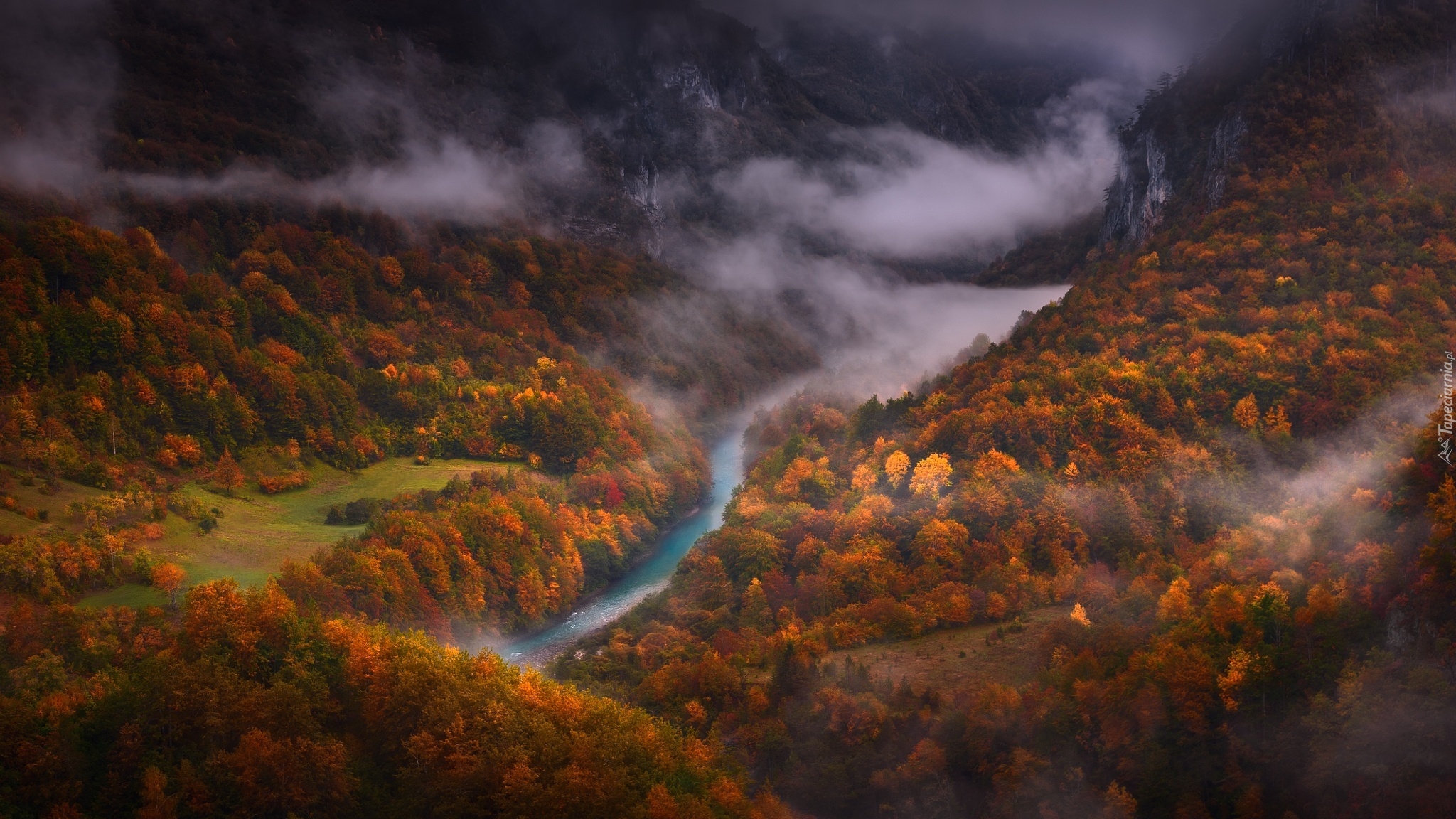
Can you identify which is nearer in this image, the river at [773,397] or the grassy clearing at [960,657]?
the grassy clearing at [960,657]

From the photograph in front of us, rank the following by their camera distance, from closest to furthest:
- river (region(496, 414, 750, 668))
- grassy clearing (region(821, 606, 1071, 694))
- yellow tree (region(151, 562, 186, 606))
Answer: yellow tree (region(151, 562, 186, 606)) < grassy clearing (region(821, 606, 1071, 694)) < river (region(496, 414, 750, 668))

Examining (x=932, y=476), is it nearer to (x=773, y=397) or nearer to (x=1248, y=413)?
(x=1248, y=413)

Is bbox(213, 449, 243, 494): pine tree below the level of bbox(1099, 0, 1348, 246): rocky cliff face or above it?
below

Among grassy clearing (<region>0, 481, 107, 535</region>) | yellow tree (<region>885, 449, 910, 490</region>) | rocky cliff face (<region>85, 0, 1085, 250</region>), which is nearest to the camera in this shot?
grassy clearing (<region>0, 481, 107, 535</region>)

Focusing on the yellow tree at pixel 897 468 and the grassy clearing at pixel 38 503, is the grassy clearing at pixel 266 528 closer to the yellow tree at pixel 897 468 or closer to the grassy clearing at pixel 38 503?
the grassy clearing at pixel 38 503

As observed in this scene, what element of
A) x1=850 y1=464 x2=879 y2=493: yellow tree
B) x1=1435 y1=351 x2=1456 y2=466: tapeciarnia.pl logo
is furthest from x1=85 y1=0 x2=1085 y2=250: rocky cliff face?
x1=1435 y1=351 x2=1456 y2=466: tapeciarnia.pl logo

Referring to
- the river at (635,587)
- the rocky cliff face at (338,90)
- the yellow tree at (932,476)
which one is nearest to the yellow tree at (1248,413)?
the yellow tree at (932,476)

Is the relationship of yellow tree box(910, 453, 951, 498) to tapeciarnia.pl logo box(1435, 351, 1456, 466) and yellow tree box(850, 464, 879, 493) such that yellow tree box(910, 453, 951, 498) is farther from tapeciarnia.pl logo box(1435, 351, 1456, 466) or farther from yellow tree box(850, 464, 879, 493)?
tapeciarnia.pl logo box(1435, 351, 1456, 466)

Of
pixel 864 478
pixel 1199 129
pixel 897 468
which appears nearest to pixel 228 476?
pixel 864 478
